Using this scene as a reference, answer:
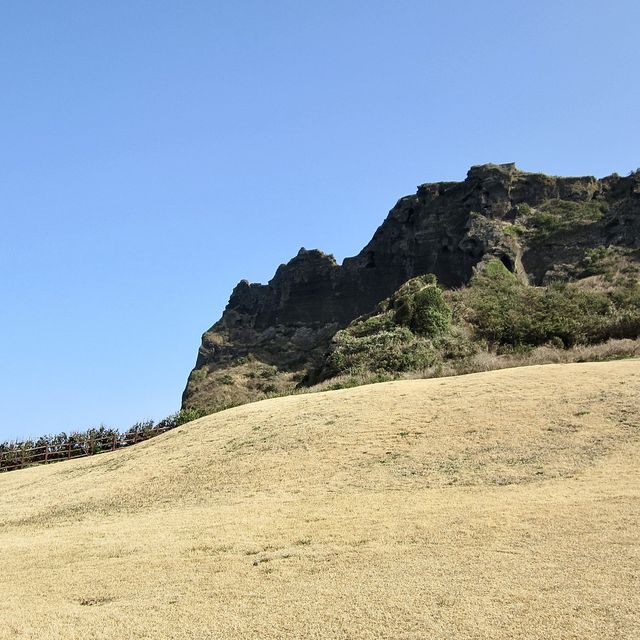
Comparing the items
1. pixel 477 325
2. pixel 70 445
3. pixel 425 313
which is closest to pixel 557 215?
pixel 477 325

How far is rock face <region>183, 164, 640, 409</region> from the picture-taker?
6006 centimetres

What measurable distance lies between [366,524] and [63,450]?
30.7m

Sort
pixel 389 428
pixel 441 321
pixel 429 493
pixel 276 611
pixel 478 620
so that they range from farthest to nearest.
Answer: pixel 441 321
pixel 389 428
pixel 429 493
pixel 276 611
pixel 478 620

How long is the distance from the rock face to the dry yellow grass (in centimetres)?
3412

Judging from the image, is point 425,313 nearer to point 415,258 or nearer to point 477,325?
point 477,325

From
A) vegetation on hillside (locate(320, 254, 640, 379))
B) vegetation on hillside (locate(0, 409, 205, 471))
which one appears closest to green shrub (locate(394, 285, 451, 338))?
vegetation on hillside (locate(320, 254, 640, 379))

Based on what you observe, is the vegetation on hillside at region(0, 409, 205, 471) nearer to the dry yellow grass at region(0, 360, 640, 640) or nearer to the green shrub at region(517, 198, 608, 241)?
the dry yellow grass at region(0, 360, 640, 640)

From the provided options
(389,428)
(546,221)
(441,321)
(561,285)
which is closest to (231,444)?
(389,428)

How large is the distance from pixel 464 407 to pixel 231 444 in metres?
7.67

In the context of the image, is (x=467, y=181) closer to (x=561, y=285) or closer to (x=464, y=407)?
(x=561, y=285)

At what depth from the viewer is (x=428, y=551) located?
10.6 m

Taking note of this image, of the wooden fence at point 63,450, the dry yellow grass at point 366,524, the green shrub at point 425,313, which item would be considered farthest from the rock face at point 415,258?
the dry yellow grass at point 366,524

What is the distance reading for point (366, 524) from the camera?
501 inches

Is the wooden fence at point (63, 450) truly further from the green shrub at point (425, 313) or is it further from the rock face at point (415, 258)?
the green shrub at point (425, 313)
